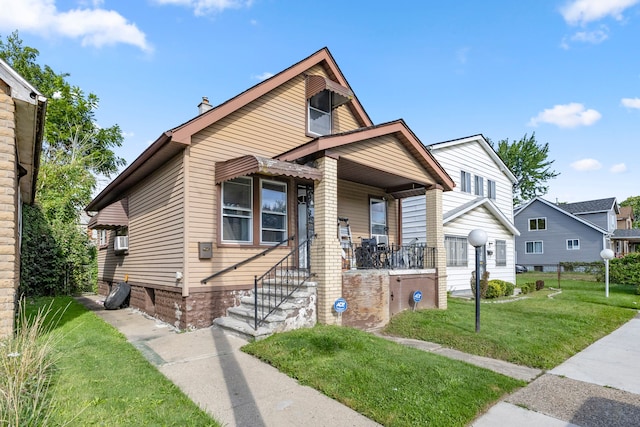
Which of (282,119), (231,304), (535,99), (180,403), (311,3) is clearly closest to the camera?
(180,403)

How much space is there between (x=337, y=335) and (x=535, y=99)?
14.2 metres

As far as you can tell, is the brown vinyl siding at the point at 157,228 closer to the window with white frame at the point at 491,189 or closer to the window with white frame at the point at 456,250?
the window with white frame at the point at 456,250

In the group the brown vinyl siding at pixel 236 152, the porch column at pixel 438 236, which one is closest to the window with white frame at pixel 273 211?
the brown vinyl siding at pixel 236 152

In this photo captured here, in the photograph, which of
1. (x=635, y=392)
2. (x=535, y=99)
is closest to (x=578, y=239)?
(x=535, y=99)

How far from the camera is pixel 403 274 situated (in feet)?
29.9

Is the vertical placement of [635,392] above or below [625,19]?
below

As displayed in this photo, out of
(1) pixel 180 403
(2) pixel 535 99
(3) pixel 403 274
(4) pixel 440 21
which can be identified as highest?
(4) pixel 440 21

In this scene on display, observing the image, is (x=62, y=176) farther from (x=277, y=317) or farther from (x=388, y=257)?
(x=388, y=257)

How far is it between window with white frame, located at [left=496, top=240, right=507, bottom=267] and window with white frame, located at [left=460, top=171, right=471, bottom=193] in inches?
136

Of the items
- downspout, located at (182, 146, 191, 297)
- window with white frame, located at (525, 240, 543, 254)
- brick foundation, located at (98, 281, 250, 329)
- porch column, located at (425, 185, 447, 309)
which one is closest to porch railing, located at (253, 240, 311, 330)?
brick foundation, located at (98, 281, 250, 329)

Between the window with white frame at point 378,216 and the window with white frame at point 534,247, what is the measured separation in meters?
28.1

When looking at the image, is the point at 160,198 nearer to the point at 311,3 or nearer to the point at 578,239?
the point at 311,3

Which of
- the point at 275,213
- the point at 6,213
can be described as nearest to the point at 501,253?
the point at 275,213

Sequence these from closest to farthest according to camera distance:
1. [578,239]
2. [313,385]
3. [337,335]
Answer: [313,385], [337,335], [578,239]
